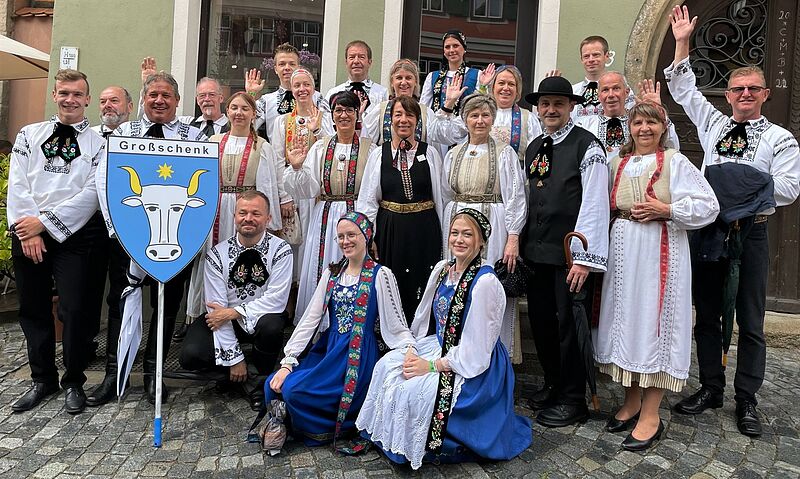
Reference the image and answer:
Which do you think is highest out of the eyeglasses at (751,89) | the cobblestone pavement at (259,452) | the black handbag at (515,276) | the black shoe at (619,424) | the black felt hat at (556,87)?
the eyeglasses at (751,89)

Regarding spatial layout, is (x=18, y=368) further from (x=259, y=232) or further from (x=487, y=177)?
(x=487, y=177)

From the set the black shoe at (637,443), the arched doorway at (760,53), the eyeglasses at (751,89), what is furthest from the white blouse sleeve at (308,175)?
the arched doorway at (760,53)

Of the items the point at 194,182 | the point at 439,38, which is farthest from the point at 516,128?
the point at 439,38

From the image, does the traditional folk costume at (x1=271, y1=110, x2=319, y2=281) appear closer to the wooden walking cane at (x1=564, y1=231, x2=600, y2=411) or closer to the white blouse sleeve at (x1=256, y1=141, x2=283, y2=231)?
the white blouse sleeve at (x1=256, y1=141, x2=283, y2=231)

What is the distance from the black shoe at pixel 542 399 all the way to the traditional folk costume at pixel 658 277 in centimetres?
52

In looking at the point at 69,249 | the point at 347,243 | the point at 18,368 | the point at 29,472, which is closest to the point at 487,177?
the point at 347,243

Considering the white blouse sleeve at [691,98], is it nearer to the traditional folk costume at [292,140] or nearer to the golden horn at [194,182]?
the traditional folk costume at [292,140]

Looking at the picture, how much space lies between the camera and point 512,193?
3770 mm

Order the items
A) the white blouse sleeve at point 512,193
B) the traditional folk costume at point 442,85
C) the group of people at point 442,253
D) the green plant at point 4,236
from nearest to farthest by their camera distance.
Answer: the group of people at point 442,253
the white blouse sleeve at point 512,193
the traditional folk costume at point 442,85
the green plant at point 4,236

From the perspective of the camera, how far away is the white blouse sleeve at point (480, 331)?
310 centimetres

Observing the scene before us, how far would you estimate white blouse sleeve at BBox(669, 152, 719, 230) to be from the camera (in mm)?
3264

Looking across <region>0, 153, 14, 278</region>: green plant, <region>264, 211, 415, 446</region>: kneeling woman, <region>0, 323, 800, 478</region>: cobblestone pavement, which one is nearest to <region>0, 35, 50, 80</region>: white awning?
<region>0, 153, 14, 278</region>: green plant

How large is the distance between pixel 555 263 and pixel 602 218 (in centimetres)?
39

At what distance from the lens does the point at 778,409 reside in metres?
4.03
